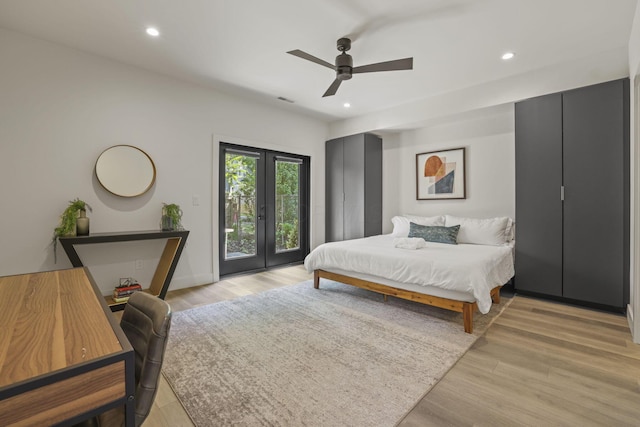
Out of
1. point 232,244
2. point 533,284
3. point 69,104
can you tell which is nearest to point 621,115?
point 533,284

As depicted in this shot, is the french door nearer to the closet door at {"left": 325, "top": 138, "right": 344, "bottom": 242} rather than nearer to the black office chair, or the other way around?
the closet door at {"left": 325, "top": 138, "right": 344, "bottom": 242}

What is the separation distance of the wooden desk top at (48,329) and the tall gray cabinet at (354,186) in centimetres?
429

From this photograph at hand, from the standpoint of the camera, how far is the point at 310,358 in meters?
2.21

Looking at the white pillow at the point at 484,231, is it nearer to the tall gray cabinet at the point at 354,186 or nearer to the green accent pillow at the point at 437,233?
the green accent pillow at the point at 437,233

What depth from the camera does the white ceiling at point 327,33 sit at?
2.42 m

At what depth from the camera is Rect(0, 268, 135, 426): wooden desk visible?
0.65 meters

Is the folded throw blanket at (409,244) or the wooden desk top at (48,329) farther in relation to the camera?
the folded throw blanket at (409,244)

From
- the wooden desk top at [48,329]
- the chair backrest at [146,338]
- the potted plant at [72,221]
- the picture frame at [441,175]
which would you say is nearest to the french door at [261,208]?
the potted plant at [72,221]

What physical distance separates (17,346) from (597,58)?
16.0 feet

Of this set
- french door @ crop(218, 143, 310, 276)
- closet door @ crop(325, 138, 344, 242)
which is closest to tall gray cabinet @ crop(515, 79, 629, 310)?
closet door @ crop(325, 138, 344, 242)

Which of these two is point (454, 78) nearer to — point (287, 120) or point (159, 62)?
point (287, 120)

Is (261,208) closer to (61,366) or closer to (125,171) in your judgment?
(125,171)

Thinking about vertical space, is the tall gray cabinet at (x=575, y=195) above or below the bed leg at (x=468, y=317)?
above

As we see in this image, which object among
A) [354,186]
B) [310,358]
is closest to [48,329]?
[310,358]
